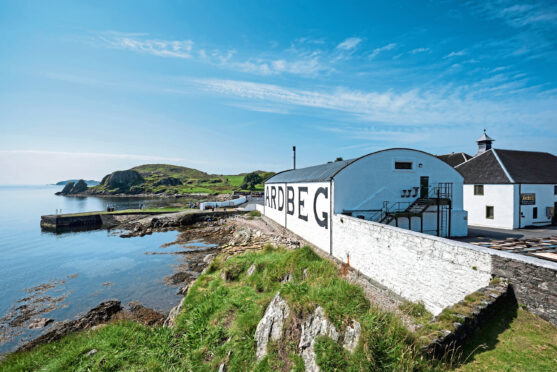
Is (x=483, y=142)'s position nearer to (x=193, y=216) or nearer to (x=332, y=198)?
(x=332, y=198)

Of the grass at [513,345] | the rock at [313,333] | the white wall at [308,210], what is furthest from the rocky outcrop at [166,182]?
the grass at [513,345]

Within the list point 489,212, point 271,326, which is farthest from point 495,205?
point 271,326

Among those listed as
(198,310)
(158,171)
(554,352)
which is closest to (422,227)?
(554,352)

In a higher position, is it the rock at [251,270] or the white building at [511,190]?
the white building at [511,190]

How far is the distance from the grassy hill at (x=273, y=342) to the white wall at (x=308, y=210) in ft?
13.1

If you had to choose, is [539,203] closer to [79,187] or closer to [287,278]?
[287,278]

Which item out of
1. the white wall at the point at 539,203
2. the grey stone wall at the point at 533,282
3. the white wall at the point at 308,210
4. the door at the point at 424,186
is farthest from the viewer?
the white wall at the point at 539,203

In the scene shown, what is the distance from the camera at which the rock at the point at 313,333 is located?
5.94 meters

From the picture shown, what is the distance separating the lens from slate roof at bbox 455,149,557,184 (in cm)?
2294

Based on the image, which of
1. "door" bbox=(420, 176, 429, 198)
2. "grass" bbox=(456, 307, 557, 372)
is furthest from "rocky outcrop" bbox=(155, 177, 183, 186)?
"grass" bbox=(456, 307, 557, 372)

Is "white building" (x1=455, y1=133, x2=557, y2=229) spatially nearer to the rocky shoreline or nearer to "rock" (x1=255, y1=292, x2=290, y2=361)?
the rocky shoreline

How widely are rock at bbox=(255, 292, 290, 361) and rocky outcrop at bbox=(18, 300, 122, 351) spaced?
386 inches

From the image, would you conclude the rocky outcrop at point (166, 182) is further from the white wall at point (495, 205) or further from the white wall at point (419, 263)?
the white wall at point (419, 263)

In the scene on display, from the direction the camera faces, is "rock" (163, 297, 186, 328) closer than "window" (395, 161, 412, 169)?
Yes
